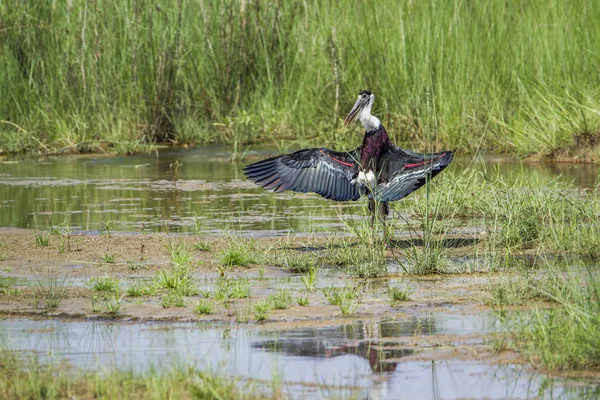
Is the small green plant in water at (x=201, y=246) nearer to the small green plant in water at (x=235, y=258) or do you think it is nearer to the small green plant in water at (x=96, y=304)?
the small green plant in water at (x=235, y=258)

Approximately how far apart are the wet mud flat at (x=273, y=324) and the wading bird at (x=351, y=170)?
60 cm

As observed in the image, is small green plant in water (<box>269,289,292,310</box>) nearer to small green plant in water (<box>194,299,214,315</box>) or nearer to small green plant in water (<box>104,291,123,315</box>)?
small green plant in water (<box>194,299,214,315</box>)

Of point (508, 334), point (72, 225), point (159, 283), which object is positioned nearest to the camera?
point (508, 334)

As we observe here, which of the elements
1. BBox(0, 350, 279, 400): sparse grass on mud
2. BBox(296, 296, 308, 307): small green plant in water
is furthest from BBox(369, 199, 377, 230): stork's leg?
BBox(0, 350, 279, 400): sparse grass on mud

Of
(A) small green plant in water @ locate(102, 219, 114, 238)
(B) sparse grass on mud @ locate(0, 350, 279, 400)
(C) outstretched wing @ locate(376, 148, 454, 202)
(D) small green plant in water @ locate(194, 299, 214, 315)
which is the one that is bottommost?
(B) sparse grass on mud @ locate(0, 350, 279, 400)

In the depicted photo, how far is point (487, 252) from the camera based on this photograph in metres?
7.30

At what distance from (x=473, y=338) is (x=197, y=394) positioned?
158 cm

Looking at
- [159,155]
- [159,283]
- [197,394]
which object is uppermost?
[159,155]

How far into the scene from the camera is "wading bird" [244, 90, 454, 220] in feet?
27.1

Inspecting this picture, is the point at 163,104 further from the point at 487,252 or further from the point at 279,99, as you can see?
the point at 487,252

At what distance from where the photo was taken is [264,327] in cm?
570

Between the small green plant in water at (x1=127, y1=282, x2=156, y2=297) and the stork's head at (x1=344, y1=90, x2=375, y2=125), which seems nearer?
the small green plant in water at (x1=127, y1=282, x2=156, y2=297)

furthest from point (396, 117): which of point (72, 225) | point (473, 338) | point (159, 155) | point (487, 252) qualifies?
point (473, 338)

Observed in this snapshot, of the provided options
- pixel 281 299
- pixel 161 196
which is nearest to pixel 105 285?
pixel 281 299
